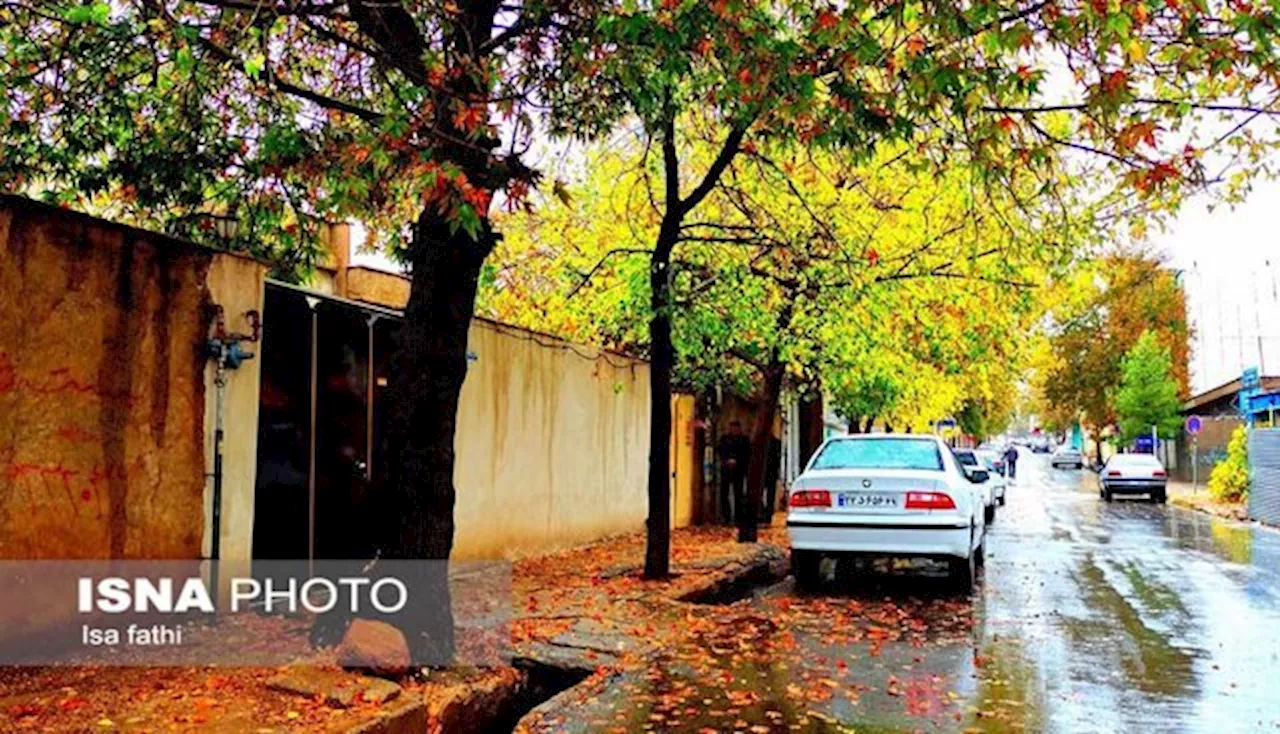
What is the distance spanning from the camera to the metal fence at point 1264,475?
21147mm

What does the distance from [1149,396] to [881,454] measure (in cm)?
3930

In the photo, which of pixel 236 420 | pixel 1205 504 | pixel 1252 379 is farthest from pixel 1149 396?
pixel 236 420

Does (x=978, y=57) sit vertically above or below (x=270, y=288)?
above

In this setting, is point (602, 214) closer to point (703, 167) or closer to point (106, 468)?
point (703, 167)

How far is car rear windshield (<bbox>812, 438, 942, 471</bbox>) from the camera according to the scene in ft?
37.1

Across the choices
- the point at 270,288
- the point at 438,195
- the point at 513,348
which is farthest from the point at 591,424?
the point at 438,195

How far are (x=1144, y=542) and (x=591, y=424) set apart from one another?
974 centimetres

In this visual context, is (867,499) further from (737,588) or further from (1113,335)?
(1113,335)

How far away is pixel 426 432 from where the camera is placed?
6508mm

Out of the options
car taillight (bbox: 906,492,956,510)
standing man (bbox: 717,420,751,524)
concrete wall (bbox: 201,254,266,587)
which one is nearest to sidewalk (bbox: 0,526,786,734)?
concrete wall (bbox: 201,254,266,587)

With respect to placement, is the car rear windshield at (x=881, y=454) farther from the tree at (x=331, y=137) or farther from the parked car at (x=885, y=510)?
the tree at (x=331, y=137)

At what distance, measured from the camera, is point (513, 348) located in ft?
40.4

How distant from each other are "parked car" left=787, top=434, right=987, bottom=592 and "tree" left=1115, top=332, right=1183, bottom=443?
3871 centimetres

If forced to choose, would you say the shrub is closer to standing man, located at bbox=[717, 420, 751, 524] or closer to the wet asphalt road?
the wet asphalt road
